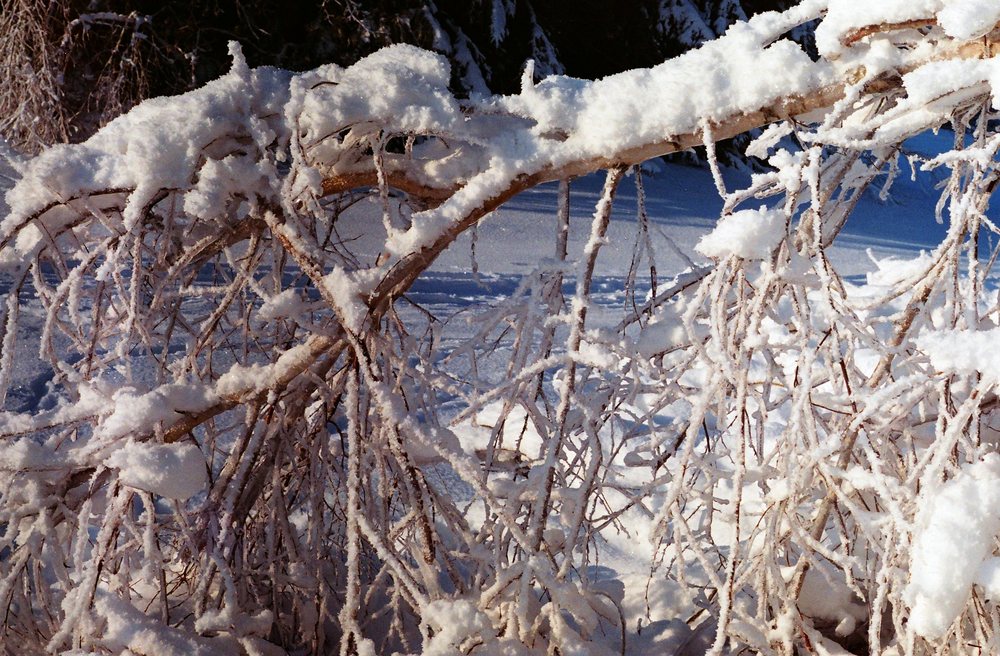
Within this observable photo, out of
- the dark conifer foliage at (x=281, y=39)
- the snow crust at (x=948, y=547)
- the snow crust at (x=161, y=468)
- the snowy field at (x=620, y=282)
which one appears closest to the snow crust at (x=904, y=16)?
the snowy field at (x=620, y=282)

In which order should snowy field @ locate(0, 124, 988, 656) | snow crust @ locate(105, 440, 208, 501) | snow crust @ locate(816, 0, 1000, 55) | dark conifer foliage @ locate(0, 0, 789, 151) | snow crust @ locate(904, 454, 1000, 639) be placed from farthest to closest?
dark conifer foliage @ locate(0, 0, 789, 151) → snowy field @ locate(0, 124, 988, 656) → snow crust @ locate(105, 440, 208, 501) → snow crust @ locate(816, 0, 1000, 55) → snow crust @ locate(904, 454, 1000, 639)

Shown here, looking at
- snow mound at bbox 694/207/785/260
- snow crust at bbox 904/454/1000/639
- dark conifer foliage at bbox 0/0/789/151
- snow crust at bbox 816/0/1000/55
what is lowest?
snow crust at bbox 904/454/1000/639

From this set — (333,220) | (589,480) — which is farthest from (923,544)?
(333,220)

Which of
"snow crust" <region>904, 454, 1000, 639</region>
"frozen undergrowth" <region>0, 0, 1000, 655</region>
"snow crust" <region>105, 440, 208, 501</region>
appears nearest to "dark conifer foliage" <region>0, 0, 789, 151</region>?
"frozen undergrowth" <region>0, 0, 1000, 655</region>

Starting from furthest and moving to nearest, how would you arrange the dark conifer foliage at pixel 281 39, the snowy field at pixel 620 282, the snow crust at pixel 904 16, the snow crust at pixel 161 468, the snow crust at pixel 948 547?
the dark conifer foliage at pixel 281 39, the snowy field at pixel 620 282, the snow crust at pixel 161 468, the snow crust at pixel 904 16, the snow crust at pixel 948 547

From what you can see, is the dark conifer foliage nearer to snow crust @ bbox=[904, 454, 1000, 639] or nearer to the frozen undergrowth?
the frozen undergrowth

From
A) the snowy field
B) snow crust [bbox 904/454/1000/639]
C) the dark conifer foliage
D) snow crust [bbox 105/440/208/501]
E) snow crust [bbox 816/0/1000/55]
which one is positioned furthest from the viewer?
the dark conifer foliage

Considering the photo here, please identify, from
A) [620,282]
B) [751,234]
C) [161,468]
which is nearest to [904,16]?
[751,234]

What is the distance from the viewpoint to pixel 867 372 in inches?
136

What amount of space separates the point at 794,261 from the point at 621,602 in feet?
4.58

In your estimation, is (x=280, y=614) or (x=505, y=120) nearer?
(x=505, y=120)

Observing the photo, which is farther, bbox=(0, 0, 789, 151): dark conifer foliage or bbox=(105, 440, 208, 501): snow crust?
bbox=(0, 0, 789, 151): dark conifer foliage

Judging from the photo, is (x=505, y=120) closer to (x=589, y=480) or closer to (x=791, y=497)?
(x=589, y=480)

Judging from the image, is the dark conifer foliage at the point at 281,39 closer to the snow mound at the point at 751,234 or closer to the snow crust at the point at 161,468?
the snow crust at the point at 161,468
